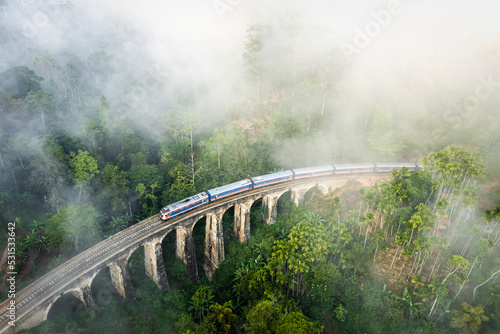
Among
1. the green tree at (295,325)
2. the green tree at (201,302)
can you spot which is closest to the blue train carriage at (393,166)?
the green tree at (295,325)

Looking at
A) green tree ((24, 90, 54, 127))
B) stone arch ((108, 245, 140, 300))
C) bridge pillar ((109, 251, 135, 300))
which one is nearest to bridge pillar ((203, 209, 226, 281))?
stone arch ((108, 245, 140, 300))

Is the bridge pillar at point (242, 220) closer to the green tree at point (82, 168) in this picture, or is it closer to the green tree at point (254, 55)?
the green tree at point (82, 168)

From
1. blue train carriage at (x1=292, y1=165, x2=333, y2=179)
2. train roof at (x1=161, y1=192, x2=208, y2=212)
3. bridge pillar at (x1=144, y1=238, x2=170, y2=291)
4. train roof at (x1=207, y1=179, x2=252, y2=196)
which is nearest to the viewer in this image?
bridge pillar at (x1=144, y1=238, x2=170, y2=291)

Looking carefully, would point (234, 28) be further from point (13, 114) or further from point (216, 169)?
point (13, 114)

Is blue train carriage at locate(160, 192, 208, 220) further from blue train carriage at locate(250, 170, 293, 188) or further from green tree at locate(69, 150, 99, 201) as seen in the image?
green tree at locate(69, 150, 99, 201)

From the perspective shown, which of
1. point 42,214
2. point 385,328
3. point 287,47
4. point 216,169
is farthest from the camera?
point 287,47

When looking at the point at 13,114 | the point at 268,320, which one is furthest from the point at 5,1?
the point at 268,320
